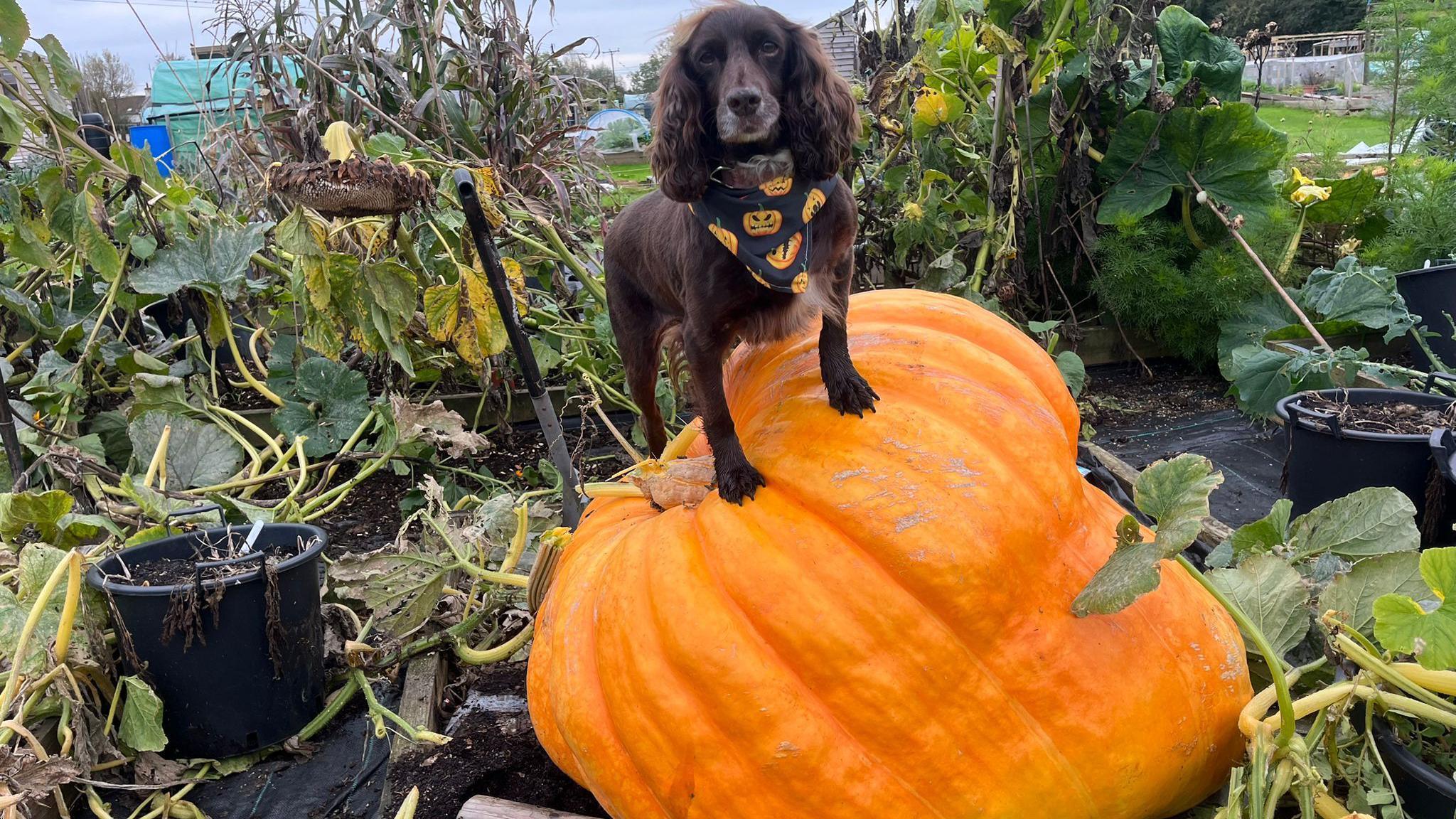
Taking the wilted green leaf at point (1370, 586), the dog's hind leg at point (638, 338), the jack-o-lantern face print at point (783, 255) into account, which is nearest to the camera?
the wilted green leaf at point (1370, 586)

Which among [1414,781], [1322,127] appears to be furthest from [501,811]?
[1322,127]

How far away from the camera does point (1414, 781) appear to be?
1.46 m

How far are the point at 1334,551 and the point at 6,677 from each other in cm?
315

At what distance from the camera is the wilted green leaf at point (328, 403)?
4023mm

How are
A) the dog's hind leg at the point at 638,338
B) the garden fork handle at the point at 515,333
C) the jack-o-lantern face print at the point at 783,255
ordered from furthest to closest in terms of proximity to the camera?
the dog's hind leg at the point at 638,338 → the garden fork handle at the point at 515,333 → the jack-o-lantern face print at the point at 783,255

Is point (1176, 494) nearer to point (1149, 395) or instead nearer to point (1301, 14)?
point (1149, 395)

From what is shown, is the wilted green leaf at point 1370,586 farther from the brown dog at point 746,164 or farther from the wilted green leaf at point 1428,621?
the brown dog at point 746,164

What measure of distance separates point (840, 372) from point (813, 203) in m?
0.36

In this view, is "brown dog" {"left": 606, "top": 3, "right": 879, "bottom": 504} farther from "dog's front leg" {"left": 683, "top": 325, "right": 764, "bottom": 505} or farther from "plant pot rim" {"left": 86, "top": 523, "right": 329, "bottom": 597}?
"plant pot rim" {"left": 86, "top": 523, "right": 329, "bottom": 597}

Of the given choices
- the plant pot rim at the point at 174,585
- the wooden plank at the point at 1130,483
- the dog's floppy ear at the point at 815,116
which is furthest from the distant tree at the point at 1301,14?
the plant pot rim at the point at 174,585

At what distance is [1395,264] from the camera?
200 inches

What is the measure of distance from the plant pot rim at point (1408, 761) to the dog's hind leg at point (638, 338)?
1892mm

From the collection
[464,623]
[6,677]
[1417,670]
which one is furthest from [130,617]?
[1417,670]

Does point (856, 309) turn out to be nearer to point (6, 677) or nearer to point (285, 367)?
point (6, 677)
